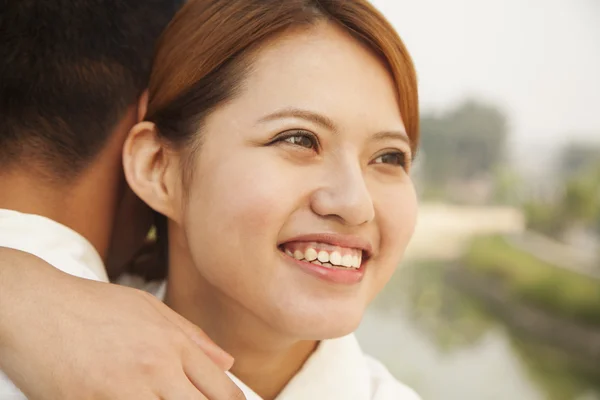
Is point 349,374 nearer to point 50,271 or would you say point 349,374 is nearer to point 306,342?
point 306,342

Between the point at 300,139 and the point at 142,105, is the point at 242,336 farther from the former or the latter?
the point at 142,105

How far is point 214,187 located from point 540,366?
1.44 m

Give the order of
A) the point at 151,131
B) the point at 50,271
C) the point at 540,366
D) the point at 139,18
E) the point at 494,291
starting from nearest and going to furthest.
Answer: the point at 50,271 → the point at 151,131 → the point at 139,18 → the point at 540,366 → the point at 494,291

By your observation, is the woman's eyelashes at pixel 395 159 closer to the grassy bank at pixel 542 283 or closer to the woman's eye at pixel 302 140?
the woman's eye at pixel 302 140

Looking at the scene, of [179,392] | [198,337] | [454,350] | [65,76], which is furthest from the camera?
[454,350]

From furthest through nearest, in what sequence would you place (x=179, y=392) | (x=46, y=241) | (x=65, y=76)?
(x=65, y=76)
(x=46, y=241)
(x=179, y=392)

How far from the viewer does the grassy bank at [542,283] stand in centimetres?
198

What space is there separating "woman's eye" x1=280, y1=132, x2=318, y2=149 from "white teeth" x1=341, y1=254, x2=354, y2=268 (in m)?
0.16

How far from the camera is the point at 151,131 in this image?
1.00m

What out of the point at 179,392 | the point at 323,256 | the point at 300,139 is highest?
the point at 300,139

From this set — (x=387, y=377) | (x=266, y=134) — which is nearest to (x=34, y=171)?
(x=266, y=134)

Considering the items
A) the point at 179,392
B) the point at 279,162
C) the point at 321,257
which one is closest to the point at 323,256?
the point at 321,257

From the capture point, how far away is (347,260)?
90 cm

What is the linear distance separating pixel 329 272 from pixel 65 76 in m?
0.53
